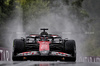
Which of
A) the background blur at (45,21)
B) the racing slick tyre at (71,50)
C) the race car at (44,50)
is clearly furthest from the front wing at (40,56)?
the background blur at (45,21)

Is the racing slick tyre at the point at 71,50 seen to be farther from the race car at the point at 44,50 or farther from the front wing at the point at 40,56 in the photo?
the front wing at the point at 40,56

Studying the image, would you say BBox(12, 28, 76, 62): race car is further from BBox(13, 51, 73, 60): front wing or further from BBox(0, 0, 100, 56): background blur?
BBox(0, 0, 100, 56): background blur

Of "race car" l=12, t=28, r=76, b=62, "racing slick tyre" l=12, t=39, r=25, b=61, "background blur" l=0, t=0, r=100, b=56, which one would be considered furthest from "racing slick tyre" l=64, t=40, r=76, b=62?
"background blur" l=0, t=0, r=100, b=56

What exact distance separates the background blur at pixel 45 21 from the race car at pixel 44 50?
571 inches

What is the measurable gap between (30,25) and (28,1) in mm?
7392

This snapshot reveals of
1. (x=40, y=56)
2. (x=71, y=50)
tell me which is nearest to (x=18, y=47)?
(x=40, y=56)

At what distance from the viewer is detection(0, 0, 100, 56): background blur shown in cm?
4734

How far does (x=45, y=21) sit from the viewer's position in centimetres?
5847

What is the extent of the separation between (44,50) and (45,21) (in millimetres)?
45659

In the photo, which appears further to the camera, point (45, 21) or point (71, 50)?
point (45, 21)

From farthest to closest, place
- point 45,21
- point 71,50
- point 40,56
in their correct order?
point 45,21 → point 71,50 → point 40,56

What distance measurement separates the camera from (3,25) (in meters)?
46.7

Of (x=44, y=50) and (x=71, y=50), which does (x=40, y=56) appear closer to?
(x=44, y=50)

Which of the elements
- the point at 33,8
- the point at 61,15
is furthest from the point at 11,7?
the point at 61,15
